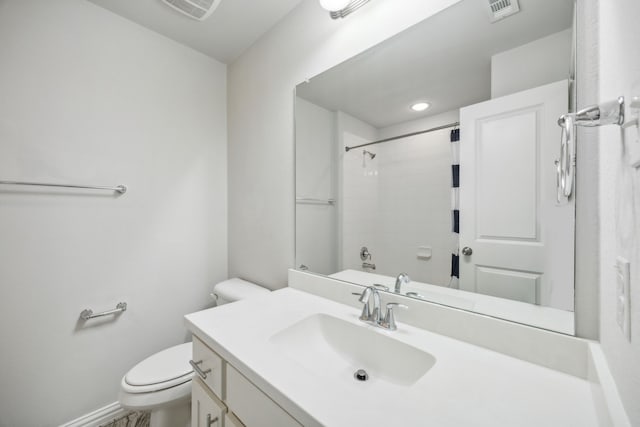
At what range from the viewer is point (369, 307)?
94cm

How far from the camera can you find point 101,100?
1.42 meters

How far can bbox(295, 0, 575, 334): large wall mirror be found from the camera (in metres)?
0.70

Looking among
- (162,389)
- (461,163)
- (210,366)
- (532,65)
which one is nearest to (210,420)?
(210,366)

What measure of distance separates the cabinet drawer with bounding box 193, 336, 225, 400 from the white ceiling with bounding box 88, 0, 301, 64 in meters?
1.70

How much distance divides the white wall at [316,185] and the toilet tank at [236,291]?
0.38 m

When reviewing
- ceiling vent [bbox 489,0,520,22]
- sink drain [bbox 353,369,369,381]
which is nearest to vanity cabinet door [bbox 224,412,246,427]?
sink drain [bbox 353,369,369,381]

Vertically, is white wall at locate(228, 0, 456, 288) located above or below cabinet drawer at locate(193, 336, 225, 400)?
above

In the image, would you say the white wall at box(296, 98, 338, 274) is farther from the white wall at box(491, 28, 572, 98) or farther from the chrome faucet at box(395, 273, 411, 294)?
the white wall at box(491, 28, 572, 98)

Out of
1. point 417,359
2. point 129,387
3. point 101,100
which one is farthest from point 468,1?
point 129,387

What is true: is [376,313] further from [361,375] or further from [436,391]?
[436,391]

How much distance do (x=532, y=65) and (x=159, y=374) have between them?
188 cm

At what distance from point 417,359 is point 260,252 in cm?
117

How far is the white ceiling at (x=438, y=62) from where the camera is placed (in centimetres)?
74

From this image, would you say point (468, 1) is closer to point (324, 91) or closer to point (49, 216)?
point (324, 91)
